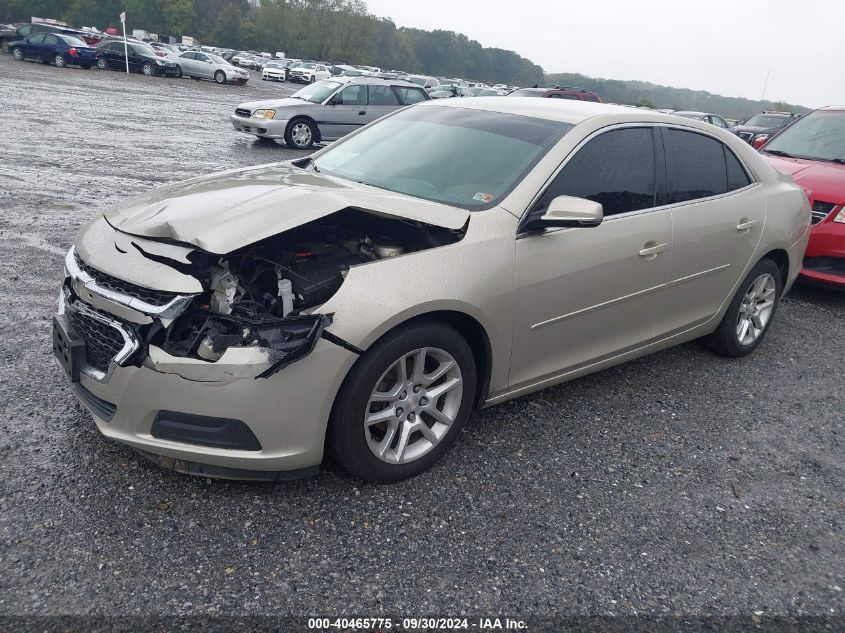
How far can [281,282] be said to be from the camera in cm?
282

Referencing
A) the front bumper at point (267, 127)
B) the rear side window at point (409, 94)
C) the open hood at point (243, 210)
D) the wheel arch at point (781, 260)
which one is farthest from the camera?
the rear side window at point (409, 94)

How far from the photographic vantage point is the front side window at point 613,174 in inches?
137

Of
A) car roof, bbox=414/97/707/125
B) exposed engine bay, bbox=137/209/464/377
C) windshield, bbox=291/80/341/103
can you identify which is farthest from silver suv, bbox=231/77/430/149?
exposed engine bay, bbox=137/209/464/377

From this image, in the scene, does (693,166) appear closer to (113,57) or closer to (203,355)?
(203,355)

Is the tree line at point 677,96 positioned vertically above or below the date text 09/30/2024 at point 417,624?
above

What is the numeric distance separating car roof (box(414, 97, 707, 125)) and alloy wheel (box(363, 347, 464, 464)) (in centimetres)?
159

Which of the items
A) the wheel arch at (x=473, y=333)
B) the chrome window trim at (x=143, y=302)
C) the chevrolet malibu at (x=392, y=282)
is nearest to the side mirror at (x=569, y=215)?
the chevrolet malibu at (x=392, y=282)

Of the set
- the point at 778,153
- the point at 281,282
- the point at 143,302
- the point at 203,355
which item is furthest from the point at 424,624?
the point at 778,153

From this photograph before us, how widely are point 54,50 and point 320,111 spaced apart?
23.0 m

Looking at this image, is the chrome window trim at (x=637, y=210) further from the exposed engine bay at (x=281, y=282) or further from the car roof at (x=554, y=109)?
the exposed engine bay at (x=281, y=282)

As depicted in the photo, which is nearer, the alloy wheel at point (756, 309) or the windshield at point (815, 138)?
the alloy wheel at point (756, 309)

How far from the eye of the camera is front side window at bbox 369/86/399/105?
1488 centimetres

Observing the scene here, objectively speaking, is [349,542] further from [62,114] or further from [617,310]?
[62,114]

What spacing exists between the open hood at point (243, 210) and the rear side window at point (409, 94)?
41.3 ft
